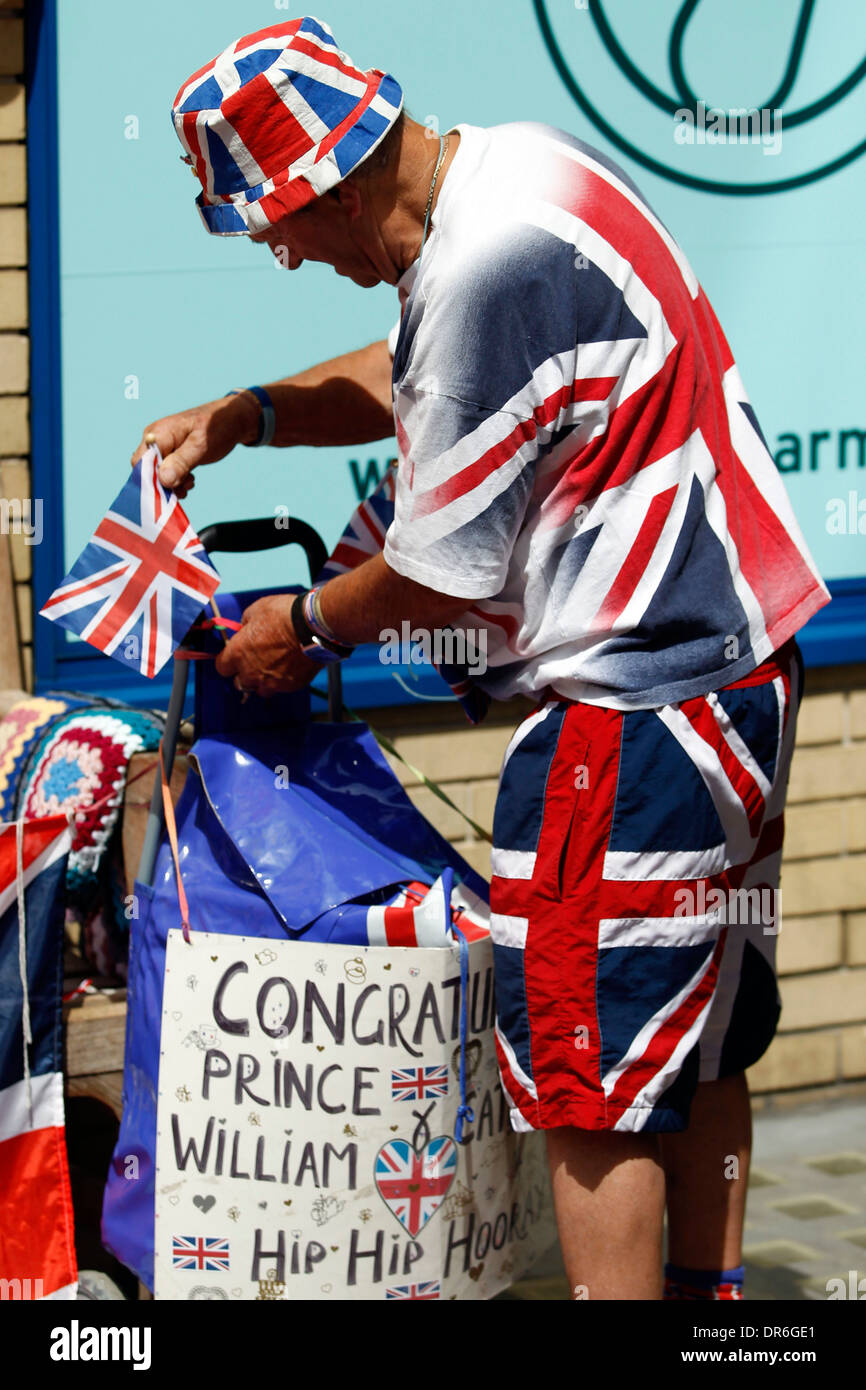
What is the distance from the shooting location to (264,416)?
2514 millimetres

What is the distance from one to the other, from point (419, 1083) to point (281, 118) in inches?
50.4

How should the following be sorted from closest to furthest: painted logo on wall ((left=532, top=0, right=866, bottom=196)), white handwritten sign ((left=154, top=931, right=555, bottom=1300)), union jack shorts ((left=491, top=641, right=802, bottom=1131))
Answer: union jack shorts ((left=491, top=641, right=802, bottom=1131)) < white handwritten sign ((left=154, top=931, right=555, bottom=1300)) < painted logo on wall ((left=532, top=0, right=866, bottom=196))

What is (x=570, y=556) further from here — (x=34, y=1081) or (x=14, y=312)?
(x=14, y=312)

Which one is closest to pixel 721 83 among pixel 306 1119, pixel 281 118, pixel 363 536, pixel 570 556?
pixel 363 536

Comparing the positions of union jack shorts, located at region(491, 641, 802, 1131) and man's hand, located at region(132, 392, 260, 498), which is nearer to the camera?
union jack shorts, located at region(491, 641, 802, 1131)

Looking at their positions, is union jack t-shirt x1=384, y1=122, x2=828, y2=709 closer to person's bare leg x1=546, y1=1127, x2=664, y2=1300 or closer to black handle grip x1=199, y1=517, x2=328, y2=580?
black handle grip x1=199, y1=517, x2=328, y2=580

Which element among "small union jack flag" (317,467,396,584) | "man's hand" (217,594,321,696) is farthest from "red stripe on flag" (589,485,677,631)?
"small union jack flag" (317,467,396,584)

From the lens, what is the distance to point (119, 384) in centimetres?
333

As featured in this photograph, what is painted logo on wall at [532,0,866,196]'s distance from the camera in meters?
3.65

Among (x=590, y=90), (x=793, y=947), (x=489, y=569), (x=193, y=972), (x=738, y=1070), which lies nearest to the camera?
(x=489, y=569)

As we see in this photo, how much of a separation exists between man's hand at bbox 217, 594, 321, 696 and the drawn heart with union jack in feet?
2.15
